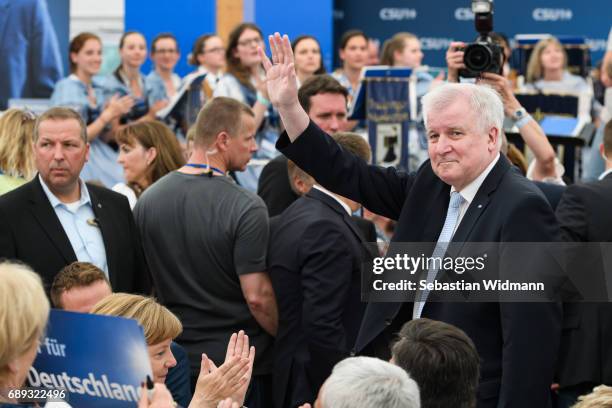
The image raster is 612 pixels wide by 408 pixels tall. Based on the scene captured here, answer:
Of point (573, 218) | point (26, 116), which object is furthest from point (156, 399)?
point (26, 116)

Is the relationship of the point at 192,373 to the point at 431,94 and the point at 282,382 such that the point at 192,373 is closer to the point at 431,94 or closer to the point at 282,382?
the point at 282,382

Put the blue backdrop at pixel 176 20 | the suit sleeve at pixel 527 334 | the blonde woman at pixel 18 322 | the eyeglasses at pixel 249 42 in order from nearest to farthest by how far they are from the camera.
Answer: the blonde woman at pixel 18 322, the suit sleeve at pixel 527 334, the eyeglasses at pixel 249 42, the blue backdrop at pixel 176 20

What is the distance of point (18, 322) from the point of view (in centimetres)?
254

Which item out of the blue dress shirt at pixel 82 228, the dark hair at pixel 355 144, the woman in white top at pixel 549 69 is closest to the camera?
the blue dress shirt at pixel 82 228

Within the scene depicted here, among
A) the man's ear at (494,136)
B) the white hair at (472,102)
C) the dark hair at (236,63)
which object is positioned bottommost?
the dark hair at (236,63)

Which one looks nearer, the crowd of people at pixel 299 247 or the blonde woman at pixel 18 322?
the blonde woman at pixel 18 322

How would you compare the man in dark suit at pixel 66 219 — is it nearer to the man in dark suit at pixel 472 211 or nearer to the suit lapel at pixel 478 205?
the man in dark suit at pixel 472 211

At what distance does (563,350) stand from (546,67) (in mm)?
8089

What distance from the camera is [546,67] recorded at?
12180mm

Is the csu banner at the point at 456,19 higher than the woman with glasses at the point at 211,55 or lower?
higher

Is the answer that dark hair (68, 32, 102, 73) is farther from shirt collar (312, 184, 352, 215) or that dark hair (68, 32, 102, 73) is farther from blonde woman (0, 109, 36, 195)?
shirt collar (312, 184, 352, 215)

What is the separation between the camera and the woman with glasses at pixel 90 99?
9758mm

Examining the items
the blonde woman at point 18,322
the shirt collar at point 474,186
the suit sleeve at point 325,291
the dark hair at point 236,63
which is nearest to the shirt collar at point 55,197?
the suit sleeve at point 325,291

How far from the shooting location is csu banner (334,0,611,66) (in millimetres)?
17766
